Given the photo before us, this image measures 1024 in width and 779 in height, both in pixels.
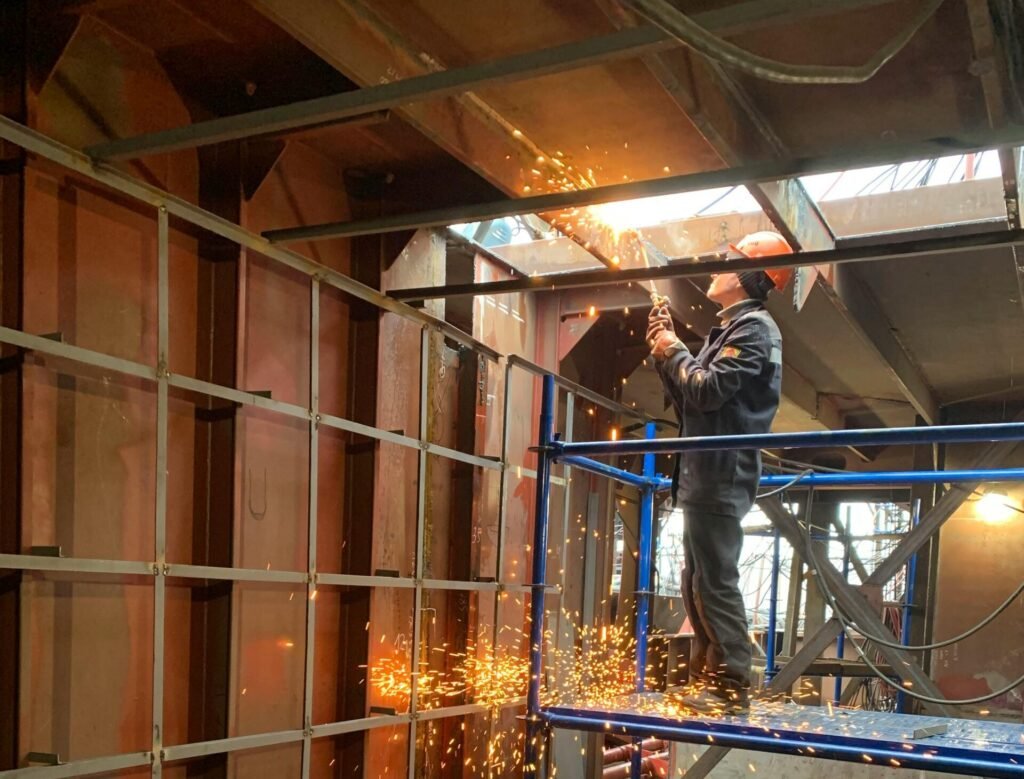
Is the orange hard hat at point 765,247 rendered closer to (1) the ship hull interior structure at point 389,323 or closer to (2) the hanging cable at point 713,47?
(1) the ship hull interior structure at point 389,323

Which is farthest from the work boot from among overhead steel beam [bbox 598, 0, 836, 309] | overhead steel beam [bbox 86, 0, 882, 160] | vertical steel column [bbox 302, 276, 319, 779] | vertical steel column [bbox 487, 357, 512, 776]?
overhead steel beam [bbox 86, 0, 882, 160]

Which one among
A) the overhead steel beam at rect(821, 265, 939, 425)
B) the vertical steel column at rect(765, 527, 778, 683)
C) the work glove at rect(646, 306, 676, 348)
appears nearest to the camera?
the work glove at rect(646, 306, 676, 348)

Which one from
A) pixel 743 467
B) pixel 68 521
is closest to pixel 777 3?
pixel 743 467

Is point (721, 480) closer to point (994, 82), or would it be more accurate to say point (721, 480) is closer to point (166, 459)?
point (994, 82)

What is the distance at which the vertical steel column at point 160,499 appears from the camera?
2992mm

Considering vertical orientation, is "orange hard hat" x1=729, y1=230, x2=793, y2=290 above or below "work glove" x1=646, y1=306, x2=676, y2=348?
above

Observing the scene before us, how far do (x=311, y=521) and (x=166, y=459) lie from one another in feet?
2.49

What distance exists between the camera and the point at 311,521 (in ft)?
12.3

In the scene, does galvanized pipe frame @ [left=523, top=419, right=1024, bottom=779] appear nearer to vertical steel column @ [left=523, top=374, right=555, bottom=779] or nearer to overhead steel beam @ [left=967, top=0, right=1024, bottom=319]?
vertical steel column @ [left=523, top=374, right=555, bottom=779]

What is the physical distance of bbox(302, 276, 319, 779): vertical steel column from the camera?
368 centimetres

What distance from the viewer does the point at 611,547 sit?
648 cm

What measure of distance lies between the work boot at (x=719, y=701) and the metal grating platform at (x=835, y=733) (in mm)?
55

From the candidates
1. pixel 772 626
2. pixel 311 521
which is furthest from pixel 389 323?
pixel 772 626

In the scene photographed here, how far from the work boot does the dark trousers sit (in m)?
0.03
